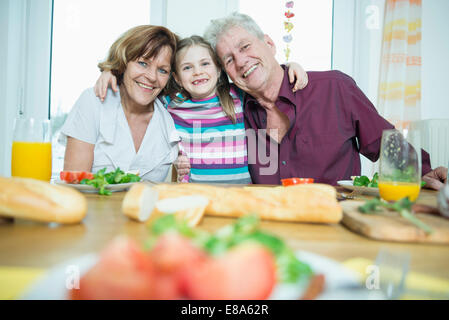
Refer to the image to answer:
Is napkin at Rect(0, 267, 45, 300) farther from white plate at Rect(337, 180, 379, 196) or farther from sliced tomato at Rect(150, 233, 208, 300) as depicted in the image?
white plate at Rect(337, 180, 379, 196)

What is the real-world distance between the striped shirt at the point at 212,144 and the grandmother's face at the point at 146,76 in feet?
0.68

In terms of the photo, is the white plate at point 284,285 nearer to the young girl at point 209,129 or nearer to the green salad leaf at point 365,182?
the green salad leaf at point 365,182

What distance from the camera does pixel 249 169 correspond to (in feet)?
5.89

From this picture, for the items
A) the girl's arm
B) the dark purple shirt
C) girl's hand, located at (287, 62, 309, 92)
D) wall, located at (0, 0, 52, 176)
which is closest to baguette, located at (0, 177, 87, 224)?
the girl's arm

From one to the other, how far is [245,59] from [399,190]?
3.76ft

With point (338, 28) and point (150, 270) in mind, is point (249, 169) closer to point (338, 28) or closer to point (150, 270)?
point (150, 270)

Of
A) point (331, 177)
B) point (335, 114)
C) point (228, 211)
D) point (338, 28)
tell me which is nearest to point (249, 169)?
point (331, 177)

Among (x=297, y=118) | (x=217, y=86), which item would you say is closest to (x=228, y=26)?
(x=217, y=86)

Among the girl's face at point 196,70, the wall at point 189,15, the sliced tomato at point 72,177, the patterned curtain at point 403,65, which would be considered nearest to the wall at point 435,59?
the patterned curtain at point 403,65

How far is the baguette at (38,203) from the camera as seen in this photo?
550 millimetres

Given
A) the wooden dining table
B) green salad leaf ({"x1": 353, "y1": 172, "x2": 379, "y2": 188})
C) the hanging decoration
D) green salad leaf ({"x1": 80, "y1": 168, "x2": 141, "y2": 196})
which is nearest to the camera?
the wooden dining table

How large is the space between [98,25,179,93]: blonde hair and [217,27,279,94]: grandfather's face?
0.29 metres

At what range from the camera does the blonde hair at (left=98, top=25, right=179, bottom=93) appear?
61.4 inches

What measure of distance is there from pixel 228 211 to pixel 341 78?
1.42m
